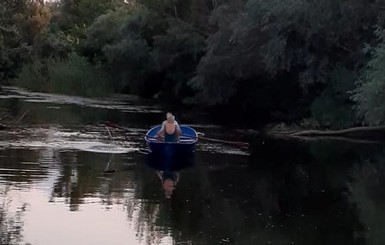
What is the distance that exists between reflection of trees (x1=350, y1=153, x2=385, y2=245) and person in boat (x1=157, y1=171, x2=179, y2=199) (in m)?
4.23

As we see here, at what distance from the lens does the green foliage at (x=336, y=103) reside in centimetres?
3516

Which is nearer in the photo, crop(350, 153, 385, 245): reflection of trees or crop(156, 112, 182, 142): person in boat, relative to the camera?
crop(350, 153, 385, 245): reflection of trees

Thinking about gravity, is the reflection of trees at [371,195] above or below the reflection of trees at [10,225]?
below

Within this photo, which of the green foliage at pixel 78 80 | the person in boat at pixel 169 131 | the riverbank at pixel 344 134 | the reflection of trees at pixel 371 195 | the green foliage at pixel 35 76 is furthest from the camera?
the green foliage at pixel 35 76

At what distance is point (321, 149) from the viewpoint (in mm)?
30375

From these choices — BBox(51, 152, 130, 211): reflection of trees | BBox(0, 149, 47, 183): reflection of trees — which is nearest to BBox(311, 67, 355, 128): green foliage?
BBox(51, 152, 130, 211): reflection of trees

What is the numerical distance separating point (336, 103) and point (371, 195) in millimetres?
17396

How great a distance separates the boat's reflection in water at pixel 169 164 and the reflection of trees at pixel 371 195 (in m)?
4.63

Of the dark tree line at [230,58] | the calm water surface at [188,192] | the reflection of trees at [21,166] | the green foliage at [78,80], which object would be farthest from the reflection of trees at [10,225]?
the green foliage at [78,80]

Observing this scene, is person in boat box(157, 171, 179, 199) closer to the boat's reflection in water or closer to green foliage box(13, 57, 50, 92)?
the boat's reflection in water

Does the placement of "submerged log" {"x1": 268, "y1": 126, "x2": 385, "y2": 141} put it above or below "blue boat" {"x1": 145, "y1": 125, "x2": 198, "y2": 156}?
below

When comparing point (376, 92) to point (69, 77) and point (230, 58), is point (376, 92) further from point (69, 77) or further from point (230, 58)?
point (69, 77)

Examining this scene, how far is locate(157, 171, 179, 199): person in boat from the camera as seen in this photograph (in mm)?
18844

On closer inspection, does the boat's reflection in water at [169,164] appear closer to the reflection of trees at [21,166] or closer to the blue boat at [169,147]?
the blue boat at [169,147]
